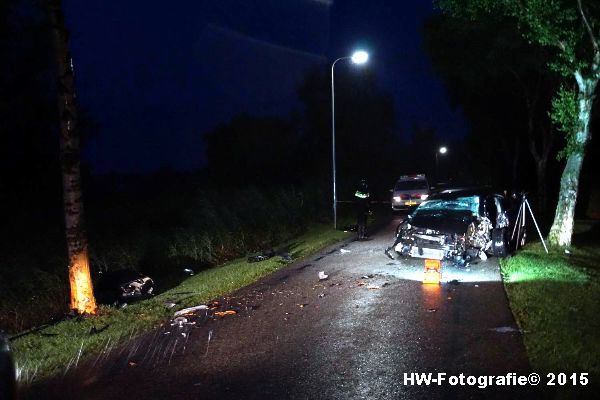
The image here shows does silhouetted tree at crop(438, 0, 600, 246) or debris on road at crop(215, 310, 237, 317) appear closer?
debris on road at crop(215, 310, 237, 317)

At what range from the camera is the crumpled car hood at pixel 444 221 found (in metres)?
12.0

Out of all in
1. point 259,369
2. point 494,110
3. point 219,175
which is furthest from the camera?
point 219,175

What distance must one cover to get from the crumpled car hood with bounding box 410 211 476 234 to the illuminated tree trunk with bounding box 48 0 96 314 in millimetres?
7448

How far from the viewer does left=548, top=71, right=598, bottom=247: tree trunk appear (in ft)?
46.3

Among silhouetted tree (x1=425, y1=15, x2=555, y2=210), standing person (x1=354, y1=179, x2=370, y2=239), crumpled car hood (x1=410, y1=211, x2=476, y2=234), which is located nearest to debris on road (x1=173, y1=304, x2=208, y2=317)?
crumpled car hood (x1=410, y1=211, x2=476, y2=234)

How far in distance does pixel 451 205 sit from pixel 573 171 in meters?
4.13

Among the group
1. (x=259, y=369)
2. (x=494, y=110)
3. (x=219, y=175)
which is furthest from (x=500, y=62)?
(x=219, y=175)

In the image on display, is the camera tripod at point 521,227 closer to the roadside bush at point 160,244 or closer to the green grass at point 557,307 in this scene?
the green grass at point 557,307

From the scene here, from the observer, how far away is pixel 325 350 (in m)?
6.54

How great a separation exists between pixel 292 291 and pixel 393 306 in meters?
2.35

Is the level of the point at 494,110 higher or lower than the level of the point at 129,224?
higher

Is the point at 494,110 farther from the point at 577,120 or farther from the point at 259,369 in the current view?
the point at 259,369

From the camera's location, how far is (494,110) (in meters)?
35.8

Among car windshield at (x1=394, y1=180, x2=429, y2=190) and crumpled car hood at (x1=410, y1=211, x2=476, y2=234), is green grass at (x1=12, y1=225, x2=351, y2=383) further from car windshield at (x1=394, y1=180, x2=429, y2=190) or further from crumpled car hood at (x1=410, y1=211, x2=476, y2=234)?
car windshield at (x1=394, y1=180, x2=429, y2=190)
